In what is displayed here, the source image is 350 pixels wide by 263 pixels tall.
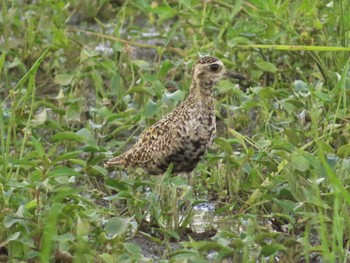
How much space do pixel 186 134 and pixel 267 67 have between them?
1451 millimetres

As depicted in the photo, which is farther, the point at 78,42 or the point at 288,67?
the point at 78,42

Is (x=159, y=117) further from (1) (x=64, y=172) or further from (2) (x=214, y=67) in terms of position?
(1) (x=64, y=172)

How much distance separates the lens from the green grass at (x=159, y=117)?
222 inches

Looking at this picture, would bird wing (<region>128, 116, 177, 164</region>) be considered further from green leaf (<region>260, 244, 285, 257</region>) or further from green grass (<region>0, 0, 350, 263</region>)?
green leaf (<region>260, 244, 285, 257</region>)

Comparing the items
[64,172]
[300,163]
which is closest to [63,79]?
[64,172]

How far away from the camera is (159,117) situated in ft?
26.1

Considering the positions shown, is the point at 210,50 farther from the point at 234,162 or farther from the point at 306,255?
the point at 306,255

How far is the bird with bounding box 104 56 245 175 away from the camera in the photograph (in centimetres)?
684

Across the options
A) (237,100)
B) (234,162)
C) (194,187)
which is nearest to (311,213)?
(234,162)

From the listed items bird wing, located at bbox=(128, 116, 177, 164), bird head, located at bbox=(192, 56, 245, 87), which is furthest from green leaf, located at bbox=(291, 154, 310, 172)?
bird head, located at bbox=(192, 56, 245, 87)

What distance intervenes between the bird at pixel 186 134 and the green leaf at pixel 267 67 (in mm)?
841

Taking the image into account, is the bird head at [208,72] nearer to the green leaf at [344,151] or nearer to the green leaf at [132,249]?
the green leaf at [344,151]

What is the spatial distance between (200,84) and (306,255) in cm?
201

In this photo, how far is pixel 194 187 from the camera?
7.13 m
